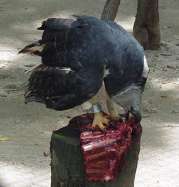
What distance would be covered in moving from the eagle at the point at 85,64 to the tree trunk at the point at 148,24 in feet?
14.5

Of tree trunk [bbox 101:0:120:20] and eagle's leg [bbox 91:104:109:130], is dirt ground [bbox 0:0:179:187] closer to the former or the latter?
tree trunk [bbox 101:0:120:20]

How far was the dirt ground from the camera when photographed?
4.26 metres

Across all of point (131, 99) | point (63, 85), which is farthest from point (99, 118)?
point (63, 85)

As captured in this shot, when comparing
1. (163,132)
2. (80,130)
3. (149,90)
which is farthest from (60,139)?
(149,90)

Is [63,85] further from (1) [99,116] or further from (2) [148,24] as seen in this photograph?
(2) [148,24]

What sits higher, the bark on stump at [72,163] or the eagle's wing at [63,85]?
the eagle's wing at [63,85]

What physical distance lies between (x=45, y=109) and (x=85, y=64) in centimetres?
301

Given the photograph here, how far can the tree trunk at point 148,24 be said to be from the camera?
708 centimetres

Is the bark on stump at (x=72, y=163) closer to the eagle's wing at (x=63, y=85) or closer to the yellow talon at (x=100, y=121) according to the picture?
the yellow talon at (x=100, y=121)

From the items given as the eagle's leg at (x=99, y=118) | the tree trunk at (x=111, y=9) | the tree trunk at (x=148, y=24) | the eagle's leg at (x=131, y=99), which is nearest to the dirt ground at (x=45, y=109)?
the tree trunk at (x=148, y=24)

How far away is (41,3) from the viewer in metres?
8.93

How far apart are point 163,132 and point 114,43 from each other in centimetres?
250

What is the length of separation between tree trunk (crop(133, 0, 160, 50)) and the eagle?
14.5ft

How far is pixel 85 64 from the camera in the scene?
2.61m
